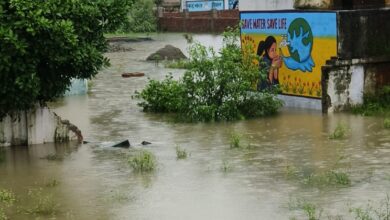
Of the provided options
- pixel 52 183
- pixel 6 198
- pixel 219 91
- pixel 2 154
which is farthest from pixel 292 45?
pixel 6 198

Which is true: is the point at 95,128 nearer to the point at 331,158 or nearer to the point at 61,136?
the point at 61,136

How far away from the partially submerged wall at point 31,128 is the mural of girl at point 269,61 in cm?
554

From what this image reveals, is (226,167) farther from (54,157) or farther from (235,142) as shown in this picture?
(54,157)

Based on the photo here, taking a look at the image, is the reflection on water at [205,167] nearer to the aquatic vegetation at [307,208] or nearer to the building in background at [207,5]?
the aquatic vegetation at [307,208]

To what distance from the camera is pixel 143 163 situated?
1052 cm

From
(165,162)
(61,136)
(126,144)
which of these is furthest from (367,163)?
(61,136)

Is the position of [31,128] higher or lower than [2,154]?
higher

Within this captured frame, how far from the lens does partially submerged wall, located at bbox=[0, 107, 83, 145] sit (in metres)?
12.2

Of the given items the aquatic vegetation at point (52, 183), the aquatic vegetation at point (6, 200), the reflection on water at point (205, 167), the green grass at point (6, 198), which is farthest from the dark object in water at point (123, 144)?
the green grass at point (6, 198)

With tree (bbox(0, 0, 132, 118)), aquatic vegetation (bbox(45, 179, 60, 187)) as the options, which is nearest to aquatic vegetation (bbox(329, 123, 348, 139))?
tree (bbox(0, 0, 132, 118))

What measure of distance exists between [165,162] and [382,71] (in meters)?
6.28

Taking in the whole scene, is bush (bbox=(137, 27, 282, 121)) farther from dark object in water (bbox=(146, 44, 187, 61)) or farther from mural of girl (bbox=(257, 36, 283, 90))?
dark object in water (bbox=(146, 44, 187, 61))

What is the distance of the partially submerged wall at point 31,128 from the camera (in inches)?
482

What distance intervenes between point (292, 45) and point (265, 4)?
112 inches
